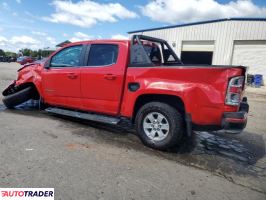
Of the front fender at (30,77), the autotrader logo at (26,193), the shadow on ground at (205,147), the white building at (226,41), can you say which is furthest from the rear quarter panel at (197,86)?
the white building at (226,41)

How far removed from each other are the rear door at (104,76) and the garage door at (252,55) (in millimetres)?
17611

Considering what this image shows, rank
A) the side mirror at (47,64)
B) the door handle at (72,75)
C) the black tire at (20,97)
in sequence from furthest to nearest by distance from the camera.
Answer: the black tire at (20,97) < the side mirror at (47,64) < the door handle at (72,75)

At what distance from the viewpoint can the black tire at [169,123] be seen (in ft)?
14.2

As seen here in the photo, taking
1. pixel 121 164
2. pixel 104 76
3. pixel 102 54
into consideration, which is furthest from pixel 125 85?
pixel 121 164

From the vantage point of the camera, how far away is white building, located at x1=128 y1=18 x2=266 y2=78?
19.7m

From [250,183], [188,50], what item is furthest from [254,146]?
[188,50]

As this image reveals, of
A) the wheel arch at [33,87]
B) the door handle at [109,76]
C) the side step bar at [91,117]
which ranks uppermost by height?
the door handle at [109,76]

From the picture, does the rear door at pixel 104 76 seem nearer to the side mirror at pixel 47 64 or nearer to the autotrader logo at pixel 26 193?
the side mirror at pixel 47 64

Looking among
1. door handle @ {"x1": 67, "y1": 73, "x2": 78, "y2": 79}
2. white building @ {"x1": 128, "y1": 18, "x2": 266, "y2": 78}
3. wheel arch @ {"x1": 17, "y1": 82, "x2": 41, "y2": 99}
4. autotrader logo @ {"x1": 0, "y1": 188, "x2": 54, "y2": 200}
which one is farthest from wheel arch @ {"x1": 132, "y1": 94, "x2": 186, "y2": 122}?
white building @ {"x1": 128, "y1": 18, "x2": 266, "y2": 78}

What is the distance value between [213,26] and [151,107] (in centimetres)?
1866

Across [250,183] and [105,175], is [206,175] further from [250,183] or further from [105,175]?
[105,175]

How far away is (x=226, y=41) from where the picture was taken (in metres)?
20.7

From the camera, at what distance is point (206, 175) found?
3688mm

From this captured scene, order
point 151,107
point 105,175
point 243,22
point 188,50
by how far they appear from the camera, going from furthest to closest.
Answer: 1. point 188,50
2. point 243,22
3. point 151,107
4. point 105,175
